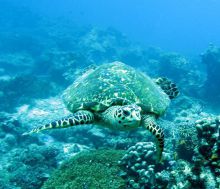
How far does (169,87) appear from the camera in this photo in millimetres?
9602

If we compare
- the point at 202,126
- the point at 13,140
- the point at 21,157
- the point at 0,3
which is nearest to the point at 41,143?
the point at 13,140

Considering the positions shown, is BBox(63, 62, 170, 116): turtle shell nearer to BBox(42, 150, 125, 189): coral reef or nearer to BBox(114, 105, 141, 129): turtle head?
BBox(114, 105, 141, 129): turtle head

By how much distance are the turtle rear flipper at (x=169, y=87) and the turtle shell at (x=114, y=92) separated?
46.9 inches

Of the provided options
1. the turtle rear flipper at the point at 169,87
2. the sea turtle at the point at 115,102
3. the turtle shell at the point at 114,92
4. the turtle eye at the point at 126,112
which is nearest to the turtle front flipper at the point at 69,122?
the sea turtle at the point at 115,102

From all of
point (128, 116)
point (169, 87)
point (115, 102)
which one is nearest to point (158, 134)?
point (128, 116)

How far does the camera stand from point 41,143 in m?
12.6

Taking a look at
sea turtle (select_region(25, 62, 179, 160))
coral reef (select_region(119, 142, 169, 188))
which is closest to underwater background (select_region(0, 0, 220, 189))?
coral reef (select_region(119, 142, 169, 188))

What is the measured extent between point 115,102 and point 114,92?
0.29 metres

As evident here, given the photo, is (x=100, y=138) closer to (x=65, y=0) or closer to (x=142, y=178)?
(x=142, y=178)

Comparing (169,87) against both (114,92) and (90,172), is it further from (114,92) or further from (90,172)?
(90,172)

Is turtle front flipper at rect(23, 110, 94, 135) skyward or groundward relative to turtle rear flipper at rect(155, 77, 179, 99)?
groundward

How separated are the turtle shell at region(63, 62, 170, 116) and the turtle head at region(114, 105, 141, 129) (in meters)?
0.94

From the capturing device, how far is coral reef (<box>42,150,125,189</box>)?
639cm

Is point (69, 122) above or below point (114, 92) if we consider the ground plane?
below
